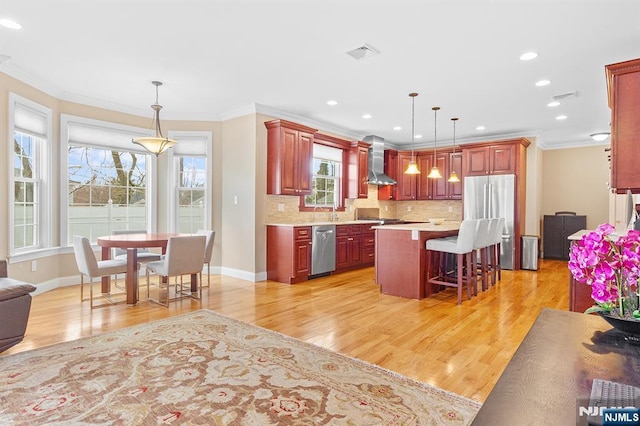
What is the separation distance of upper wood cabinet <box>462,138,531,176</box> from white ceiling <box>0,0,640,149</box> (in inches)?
44.7

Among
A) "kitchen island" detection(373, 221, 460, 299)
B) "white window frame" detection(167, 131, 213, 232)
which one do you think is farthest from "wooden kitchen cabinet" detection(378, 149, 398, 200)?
"white window frame" detection(167, 131, 213, 232)

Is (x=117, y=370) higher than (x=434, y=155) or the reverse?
the reverse

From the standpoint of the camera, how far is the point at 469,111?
570 cm

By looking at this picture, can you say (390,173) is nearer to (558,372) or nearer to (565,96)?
(565,96)

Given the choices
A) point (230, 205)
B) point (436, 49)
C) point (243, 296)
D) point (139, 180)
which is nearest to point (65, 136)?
point (139, 180)

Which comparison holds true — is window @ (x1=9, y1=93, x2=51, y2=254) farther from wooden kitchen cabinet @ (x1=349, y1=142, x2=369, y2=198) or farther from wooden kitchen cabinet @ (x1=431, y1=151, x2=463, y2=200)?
wooden kitchen cabinet @ (x1=431, y1=151, x2=463, y2=200)

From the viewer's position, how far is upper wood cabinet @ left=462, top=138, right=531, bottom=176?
22.6ft

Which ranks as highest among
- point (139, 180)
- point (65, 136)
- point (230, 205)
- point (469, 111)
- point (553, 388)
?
point (469, 111)

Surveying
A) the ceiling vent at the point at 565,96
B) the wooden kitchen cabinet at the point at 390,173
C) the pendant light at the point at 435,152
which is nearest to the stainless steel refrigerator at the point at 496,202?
the pendant light at the point at 435,152

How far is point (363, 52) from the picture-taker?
11.7 feet

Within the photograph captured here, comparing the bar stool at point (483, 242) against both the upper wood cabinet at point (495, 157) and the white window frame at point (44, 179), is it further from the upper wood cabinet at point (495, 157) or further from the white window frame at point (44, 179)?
the white window frame at point (44, 179)

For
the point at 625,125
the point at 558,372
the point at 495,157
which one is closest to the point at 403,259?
the point at 625,125

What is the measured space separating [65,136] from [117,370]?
394cm

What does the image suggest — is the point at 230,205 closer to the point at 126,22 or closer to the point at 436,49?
the point at 126,22
